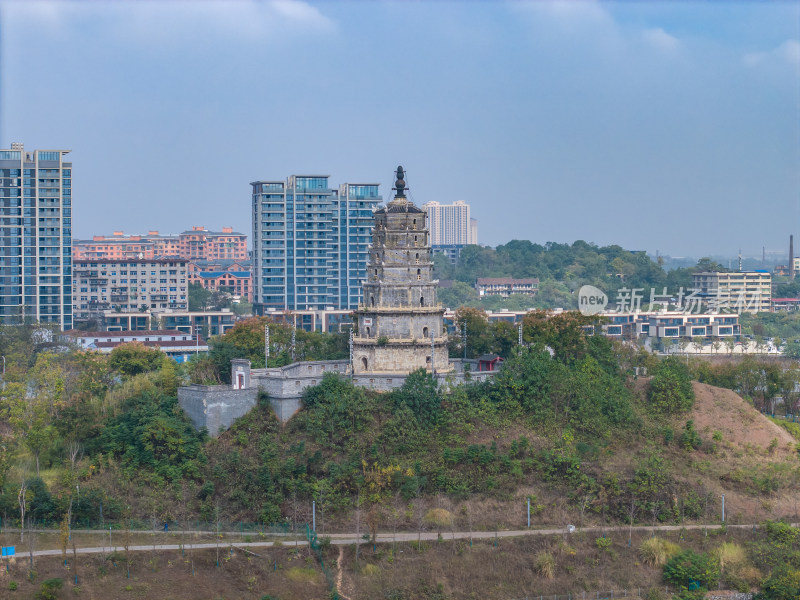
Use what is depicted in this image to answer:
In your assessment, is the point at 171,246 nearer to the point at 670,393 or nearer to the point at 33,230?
the point at 33,230

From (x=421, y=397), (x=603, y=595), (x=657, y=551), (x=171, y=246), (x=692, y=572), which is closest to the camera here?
(x=603, y=595)

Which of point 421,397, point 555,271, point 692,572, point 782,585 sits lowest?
point 782,585

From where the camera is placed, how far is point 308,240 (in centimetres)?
8638

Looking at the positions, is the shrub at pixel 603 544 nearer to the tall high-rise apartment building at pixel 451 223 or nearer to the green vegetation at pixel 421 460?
the green vegetation at pixel 421 460

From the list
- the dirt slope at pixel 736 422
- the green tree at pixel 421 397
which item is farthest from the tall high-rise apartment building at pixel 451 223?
the green tree at pixel 421 397

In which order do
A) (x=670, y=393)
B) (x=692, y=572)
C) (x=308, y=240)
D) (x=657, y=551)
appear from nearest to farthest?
(x=692, y=572)
(x=657, y=551)
(x=670, y=393)
(x=308, y=240)

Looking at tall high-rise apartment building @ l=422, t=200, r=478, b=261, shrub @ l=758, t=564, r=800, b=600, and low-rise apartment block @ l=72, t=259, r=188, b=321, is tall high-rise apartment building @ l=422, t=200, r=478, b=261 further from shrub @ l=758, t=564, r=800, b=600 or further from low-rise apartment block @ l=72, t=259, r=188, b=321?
shrub @ l=758, t=564, r=800, b=600

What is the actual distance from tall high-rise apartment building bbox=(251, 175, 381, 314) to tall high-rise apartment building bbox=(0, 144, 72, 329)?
14.4 metres

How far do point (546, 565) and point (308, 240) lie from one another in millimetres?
55049

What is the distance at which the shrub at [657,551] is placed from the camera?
34281mm

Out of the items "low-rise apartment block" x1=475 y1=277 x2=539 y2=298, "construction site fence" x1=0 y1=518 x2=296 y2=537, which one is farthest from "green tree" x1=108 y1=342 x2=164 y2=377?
"low-rise apartment block" x1=475 y1=277 x2=539 y2=298

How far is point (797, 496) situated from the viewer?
38500 mm

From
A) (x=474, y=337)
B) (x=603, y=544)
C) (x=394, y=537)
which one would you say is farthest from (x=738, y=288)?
(x=394, y=537)

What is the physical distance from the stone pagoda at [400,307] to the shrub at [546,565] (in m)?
9.32
